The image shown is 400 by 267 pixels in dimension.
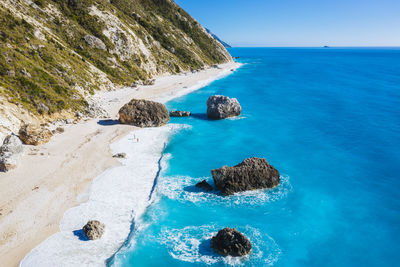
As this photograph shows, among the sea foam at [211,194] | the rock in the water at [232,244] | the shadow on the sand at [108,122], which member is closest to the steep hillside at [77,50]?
the shadow on the sand at [108,122]

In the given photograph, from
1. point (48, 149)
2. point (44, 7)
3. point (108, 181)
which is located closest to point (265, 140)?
point (108, 181)

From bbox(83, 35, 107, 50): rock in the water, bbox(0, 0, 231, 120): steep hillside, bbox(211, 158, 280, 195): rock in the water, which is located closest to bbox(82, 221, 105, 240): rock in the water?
bbox(211, 158, 280, 195): rock in the water

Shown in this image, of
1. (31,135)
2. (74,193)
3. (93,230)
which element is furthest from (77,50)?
(93,230)

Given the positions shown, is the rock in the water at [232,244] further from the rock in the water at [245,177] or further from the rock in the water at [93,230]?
the rock in the water at [93,230]

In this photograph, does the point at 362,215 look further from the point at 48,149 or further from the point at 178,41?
the point at 178,41

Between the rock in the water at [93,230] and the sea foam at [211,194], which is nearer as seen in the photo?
the rock in the water at [93,230]

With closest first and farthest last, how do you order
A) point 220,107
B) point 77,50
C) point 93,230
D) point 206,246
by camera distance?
point 206,246 → point 93,230 → point 220,107 → point 77,50

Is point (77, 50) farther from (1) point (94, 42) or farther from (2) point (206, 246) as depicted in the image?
(2) point (206, 246)

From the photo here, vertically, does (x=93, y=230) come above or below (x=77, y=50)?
below
